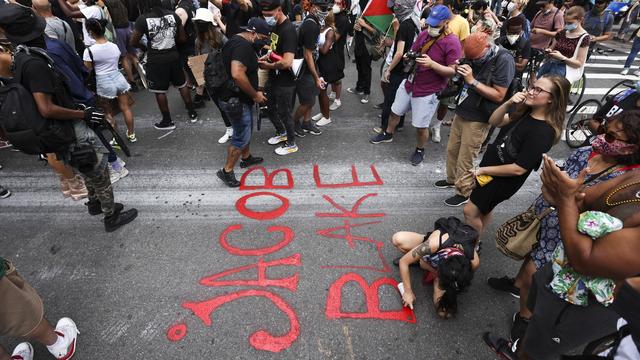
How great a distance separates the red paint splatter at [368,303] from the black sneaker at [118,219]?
2.28 meters

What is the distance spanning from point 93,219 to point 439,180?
403 cm

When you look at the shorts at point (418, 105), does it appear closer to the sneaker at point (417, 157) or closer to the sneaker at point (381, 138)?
the sneaker at point (417, 157)

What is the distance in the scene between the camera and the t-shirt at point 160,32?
487 cm

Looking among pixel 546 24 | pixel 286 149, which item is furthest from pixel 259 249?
pixel 546 24

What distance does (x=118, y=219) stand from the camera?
3.61 metres

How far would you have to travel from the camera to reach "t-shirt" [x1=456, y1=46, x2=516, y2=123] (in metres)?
3.28

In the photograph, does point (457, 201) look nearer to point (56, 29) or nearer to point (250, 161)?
point (250, 161)

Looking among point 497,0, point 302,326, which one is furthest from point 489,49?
point 497,0

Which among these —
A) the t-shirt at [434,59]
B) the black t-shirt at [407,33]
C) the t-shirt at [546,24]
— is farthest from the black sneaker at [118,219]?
the t-shirt at [546,24]

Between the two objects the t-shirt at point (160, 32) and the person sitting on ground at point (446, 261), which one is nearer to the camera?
the person sitting on ground at point (446, 261)

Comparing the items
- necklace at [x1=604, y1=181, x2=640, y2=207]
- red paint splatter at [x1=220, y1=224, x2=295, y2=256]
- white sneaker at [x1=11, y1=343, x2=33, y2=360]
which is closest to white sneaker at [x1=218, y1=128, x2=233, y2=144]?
red paint splatter at [x1=220, y1=224, x2=295, y2=256]

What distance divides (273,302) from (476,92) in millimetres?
2756

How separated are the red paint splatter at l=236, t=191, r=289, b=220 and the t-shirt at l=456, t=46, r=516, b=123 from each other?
2.15m

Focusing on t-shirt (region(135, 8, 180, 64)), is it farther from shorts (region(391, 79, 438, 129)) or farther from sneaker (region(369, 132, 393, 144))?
shorts (region(391, 79, 438, 129))
